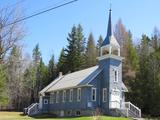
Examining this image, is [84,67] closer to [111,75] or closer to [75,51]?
[75,51]

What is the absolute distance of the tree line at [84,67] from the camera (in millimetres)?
51781

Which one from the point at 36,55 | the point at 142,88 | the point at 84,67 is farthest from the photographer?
the point at 36,55

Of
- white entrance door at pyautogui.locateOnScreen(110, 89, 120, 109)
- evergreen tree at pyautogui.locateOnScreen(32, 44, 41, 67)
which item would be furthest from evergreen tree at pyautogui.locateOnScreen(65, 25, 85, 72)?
white entrance door at pyautogui.locateOnScreen(110, 89, 120, 109)

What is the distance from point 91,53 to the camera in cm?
7350

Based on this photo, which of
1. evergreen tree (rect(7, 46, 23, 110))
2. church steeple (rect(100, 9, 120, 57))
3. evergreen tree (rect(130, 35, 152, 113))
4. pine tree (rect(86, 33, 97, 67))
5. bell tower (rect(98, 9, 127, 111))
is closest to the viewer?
bell tower (rect(98, 9, 127, 111))

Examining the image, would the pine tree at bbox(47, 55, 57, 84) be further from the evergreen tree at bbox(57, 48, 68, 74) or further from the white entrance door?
the white entrance door

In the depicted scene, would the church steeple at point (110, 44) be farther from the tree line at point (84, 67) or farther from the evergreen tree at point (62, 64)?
the evergreen tree at point (62, 64)

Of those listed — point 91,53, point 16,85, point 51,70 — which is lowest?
point 16,85

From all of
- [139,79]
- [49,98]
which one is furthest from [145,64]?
[49,98]

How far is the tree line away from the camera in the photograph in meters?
51.8

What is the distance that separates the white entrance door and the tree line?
937 centimetres

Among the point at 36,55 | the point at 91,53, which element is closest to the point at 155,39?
the point at 91,53

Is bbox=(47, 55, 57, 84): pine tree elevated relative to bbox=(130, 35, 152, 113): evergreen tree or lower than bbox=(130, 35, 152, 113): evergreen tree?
elevated

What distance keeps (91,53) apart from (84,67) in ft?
13.6
